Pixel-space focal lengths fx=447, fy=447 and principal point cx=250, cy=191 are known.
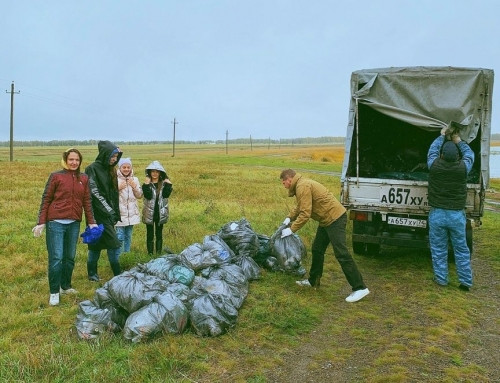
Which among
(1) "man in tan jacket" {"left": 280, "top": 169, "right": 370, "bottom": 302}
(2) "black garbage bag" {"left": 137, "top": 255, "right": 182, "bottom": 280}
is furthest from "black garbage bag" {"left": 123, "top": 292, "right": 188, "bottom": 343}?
(1) "man in tan jacket" {"left": 280, "top": 169, "right": 370, "bottom": 302}

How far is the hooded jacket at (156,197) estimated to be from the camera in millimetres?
7312

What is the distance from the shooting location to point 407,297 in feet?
19.9

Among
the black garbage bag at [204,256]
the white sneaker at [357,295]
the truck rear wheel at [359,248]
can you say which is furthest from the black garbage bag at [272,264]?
the truck rear wheel at [359,248]

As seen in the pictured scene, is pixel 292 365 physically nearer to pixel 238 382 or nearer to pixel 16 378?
pixel 238 382

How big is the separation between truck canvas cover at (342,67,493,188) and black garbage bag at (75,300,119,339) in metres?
4.55

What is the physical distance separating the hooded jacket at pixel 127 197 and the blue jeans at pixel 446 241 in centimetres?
449

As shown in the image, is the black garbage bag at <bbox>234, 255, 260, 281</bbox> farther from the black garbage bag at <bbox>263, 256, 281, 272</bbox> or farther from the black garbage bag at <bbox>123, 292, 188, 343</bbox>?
the black garbage bag at <bbox>123, 292, 188, 343</bbox>

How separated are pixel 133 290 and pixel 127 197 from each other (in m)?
2.66

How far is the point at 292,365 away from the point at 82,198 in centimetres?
334

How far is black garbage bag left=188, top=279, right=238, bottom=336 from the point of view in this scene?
→ 4.64 meters

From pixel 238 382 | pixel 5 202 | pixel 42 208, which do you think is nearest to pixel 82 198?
pixel 42 208

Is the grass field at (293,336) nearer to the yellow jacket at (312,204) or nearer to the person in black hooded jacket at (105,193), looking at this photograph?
the person in black hooded jacket at (105,193)

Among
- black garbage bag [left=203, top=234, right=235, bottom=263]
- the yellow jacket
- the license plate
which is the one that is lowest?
black garbage bag [left=203, top=234, right=235, bottom=263]

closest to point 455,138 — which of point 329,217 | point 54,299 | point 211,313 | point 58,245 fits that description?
point 329,217
